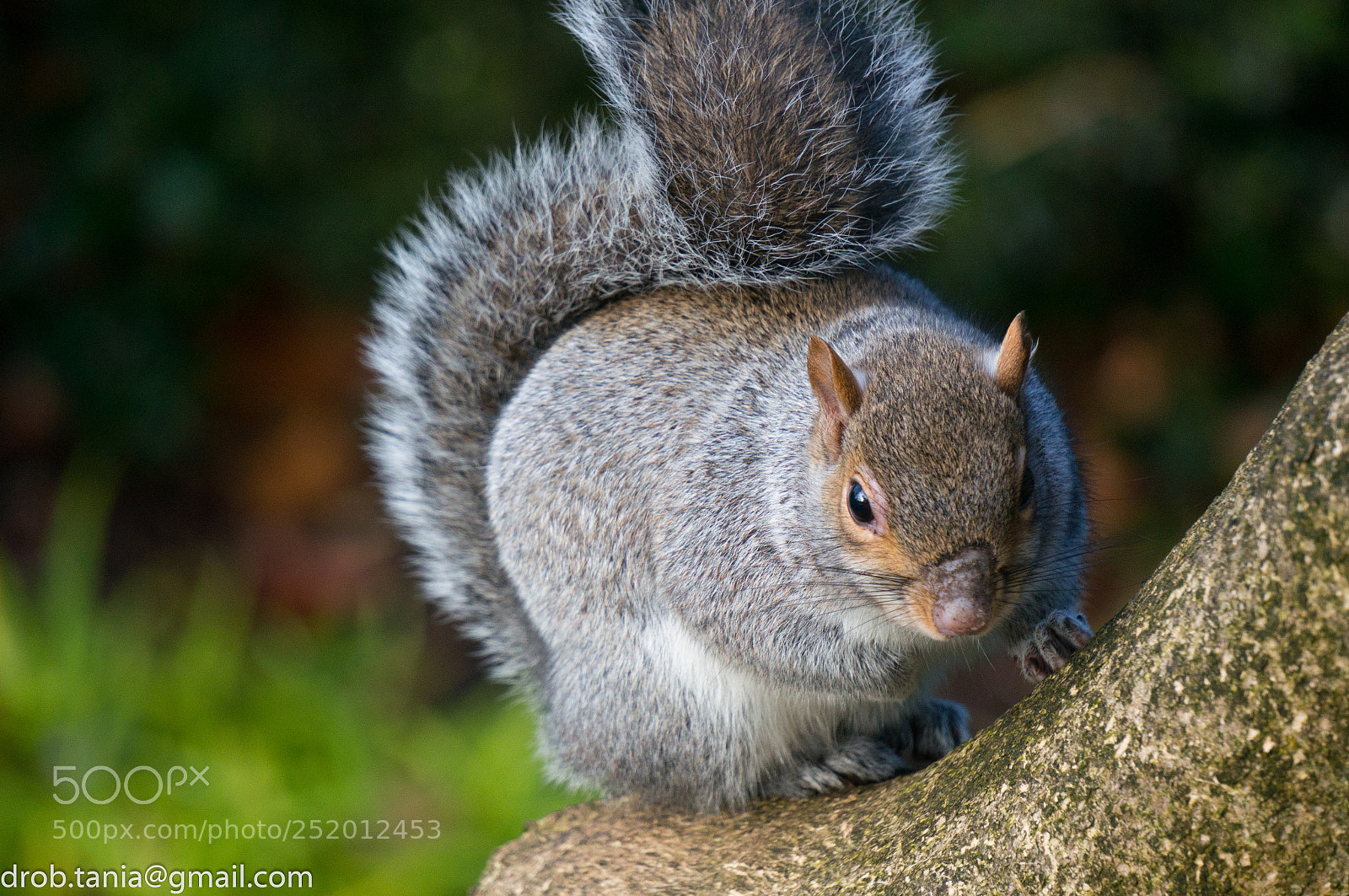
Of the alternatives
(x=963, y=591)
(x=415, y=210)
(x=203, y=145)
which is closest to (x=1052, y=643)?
(x=963, y=591)

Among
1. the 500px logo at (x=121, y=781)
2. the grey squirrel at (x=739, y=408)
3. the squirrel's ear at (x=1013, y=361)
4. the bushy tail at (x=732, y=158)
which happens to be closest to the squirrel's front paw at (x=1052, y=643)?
the grey squirrel at (x=739, y=408)

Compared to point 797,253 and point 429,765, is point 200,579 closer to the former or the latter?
point 429,765

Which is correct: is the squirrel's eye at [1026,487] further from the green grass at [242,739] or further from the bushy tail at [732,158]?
the green grass at [242,739]

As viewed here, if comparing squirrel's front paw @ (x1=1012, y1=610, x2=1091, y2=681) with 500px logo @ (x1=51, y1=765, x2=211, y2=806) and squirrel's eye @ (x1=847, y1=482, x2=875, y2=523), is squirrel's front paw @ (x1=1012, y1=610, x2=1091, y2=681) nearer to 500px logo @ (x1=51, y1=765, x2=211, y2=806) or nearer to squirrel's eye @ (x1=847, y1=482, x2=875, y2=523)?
squirrel's eye @ (x1=847, y1=482, x2=875, y2=523)

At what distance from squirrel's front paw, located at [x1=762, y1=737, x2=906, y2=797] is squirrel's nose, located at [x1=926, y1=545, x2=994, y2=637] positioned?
35cm

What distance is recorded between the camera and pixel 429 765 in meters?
2.65

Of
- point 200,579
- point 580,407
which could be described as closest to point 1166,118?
point 580,407

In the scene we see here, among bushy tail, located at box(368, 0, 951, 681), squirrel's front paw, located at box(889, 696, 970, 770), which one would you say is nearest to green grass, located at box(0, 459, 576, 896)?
squirrel's front paw, located at box(889, 696, 970, 770)

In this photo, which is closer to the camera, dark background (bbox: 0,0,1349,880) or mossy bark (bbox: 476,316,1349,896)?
mossy bark (bbox: 476,316,1349,896)

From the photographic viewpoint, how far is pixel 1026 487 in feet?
4.14

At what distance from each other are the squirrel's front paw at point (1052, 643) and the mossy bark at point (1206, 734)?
158mm

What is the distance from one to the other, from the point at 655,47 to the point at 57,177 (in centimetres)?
216

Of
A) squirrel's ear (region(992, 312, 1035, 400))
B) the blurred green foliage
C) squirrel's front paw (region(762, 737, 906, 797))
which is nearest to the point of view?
squirrel's ear (region(992, 312, 1035, 400))

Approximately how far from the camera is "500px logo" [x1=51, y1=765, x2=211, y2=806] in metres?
2.48
